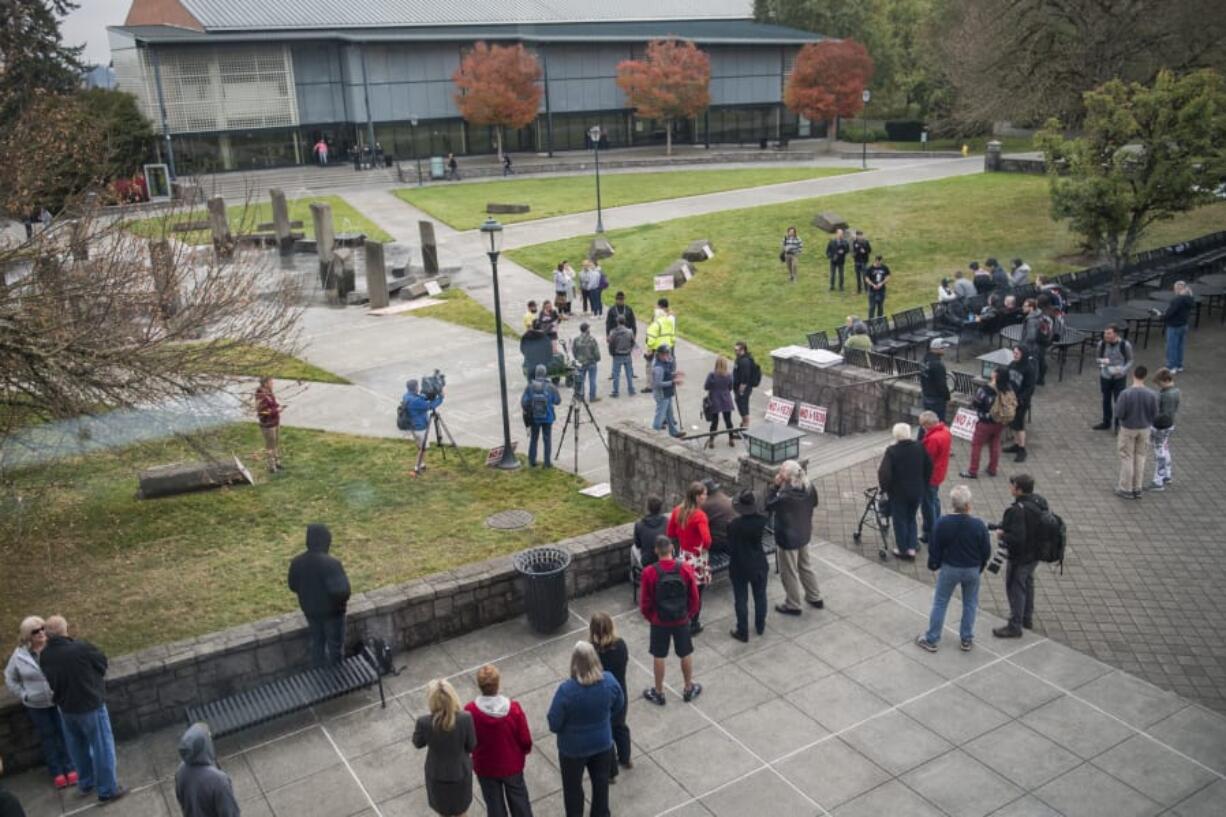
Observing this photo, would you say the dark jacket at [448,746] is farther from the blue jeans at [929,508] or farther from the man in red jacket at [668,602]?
the blue jeans at [929,508]

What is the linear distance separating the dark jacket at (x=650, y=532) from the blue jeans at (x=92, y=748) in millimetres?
5007

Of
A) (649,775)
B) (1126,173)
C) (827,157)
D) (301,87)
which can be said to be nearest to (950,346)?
(1126,173)

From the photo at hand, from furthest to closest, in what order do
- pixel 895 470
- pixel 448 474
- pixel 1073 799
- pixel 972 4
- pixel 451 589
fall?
pixel 972 4, pixel 448 474, pixel 895 470, pixel 451 589, pixel 1073 799

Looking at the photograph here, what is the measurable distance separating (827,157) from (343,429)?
145 ft

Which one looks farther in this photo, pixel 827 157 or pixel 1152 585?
pixel 827 157

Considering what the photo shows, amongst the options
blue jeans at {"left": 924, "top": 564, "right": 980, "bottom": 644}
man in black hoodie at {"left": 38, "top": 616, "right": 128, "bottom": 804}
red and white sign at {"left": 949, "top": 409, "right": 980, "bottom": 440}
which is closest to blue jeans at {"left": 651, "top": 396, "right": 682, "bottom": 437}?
red and white sign at {"left": 949, "top": 409, "right": 980, "bottom": 440}

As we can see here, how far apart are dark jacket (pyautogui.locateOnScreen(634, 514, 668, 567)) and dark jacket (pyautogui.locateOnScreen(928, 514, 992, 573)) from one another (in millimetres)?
2641

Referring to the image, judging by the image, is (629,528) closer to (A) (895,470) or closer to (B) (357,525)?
(A) (895,470)

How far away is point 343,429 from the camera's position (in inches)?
748

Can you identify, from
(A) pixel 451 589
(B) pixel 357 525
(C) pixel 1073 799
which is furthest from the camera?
(B) pixel 357 525

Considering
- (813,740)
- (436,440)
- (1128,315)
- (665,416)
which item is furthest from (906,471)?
(1128,315)

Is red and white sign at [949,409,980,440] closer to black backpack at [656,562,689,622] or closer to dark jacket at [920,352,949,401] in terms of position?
dark jacket at [920,352,949,401]

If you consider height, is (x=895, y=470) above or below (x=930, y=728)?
above

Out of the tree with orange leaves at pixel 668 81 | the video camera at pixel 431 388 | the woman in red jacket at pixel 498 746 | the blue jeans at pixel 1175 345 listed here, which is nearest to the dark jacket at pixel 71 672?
the woman in red jacket at pixel 498 746
